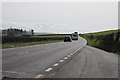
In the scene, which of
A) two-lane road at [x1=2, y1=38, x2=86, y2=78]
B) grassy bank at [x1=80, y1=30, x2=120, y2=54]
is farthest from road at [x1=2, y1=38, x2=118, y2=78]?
grassy bank at [x1=80, y1=30, x2=120, y2=54]

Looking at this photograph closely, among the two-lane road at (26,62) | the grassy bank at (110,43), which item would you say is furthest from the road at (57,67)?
the grassy bank at (110,43)

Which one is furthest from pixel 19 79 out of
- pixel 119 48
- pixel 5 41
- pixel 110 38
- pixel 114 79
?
pixel 5 41

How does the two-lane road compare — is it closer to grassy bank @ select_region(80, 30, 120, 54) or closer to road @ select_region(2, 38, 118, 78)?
road @ select_region(2, 38, 118, 78)

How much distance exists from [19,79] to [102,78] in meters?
2.94

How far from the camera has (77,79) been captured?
24.2 feet

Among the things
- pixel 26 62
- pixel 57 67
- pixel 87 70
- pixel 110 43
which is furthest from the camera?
pixel 110 43

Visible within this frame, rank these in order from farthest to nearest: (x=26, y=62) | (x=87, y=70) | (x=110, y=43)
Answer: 1. (x=110, y=43)
2. (x=26, y=62)
3. (x=87, y=70)

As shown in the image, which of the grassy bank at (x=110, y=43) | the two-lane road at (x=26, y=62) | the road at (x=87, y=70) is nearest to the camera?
the road at (x=87, y=70)

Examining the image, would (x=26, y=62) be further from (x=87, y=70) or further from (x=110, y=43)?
(x=110, y=43)

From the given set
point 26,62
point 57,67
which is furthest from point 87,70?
point 26,62

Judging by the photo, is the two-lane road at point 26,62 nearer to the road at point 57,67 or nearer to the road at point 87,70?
the road at point 57,67

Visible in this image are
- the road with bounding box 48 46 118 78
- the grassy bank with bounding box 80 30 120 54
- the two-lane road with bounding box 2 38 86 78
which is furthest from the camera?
the grassy bank with bounding box 80 30 120 54

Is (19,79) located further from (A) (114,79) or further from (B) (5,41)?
(B) (5,41)

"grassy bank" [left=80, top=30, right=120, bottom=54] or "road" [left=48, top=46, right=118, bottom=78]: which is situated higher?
"grassy bank" [left=80, top=30, right=120, bottom=54]
